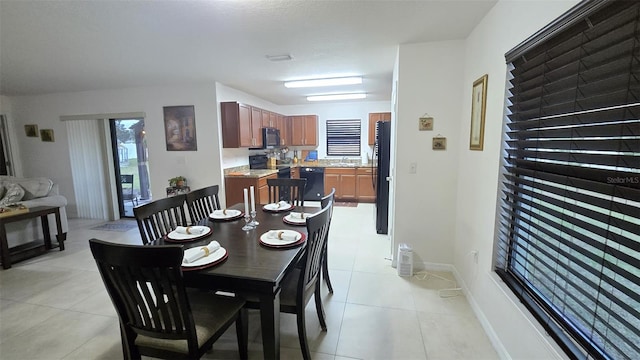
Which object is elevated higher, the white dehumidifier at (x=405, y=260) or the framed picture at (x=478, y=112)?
the framed picture at (x=478, y=112)

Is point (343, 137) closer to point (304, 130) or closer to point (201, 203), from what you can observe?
point (304, 130)

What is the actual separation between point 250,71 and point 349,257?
269 cm

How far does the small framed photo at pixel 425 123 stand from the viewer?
2648 mm

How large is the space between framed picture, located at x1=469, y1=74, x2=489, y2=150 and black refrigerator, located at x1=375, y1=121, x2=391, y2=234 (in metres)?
1.41

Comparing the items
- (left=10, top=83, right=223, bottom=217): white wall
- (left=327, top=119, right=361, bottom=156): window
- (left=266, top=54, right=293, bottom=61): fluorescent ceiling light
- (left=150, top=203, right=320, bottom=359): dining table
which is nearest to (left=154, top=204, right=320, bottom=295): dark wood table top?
(left=150, top=203, right=320, bottom=359): dining table

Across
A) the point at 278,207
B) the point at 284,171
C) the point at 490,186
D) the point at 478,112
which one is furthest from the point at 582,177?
the point at 284,171

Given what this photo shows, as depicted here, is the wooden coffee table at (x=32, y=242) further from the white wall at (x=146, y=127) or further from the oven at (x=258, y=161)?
the oven at (x=258, y=161)

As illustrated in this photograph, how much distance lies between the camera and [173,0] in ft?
5.84

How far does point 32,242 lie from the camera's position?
361 centimetres

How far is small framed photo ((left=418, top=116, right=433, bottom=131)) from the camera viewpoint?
2.65 m

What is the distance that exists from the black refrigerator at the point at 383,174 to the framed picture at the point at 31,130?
6.13 m

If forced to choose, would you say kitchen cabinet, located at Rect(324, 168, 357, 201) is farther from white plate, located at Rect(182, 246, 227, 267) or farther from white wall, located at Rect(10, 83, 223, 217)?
white plate, located at Rect(182, 246, 227, 267)

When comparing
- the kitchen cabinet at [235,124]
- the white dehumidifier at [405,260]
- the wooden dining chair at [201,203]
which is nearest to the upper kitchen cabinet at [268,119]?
the kitchen cabinet at [235,124]

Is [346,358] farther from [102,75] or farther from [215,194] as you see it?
[102,75]
